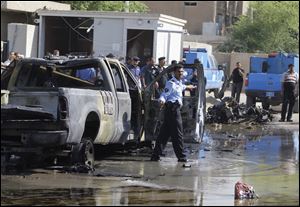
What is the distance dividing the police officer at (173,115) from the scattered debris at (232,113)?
24.0ft

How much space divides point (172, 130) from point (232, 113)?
25.5 feet

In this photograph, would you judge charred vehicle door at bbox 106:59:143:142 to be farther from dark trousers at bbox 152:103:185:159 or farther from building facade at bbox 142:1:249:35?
building facade at bbox 142:1:249:35

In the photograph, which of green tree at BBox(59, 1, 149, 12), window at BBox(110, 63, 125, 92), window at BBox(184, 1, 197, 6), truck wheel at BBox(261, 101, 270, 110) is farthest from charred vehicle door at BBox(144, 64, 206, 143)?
window at BBox(184, 1, 197, 6)

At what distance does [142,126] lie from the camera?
12.0 metres

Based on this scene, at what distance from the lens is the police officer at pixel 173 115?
11.3 meters

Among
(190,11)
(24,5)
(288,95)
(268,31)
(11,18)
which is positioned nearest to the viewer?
(288,95)

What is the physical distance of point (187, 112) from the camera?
12625mm

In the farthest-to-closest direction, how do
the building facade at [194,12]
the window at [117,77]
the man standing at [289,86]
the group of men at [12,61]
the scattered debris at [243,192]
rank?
1. the building facade at [194,12]
2. the man standing at [289,86]
3. the window at [117,77]
4. the group of men at [12,61]
5. the scattered debris at [243,192]

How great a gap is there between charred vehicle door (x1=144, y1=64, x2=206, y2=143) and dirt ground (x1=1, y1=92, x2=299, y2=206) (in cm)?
46

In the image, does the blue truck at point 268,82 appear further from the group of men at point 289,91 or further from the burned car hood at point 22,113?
the burned car hood at point 22,113

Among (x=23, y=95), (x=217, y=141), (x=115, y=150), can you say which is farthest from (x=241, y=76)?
(x=23, y=95)

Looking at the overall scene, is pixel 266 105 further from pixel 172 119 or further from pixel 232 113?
pixel 172 119

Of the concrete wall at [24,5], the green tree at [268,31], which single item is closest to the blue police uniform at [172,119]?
the concrete wall at [24,5]

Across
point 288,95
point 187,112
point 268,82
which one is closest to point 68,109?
point 187,112
